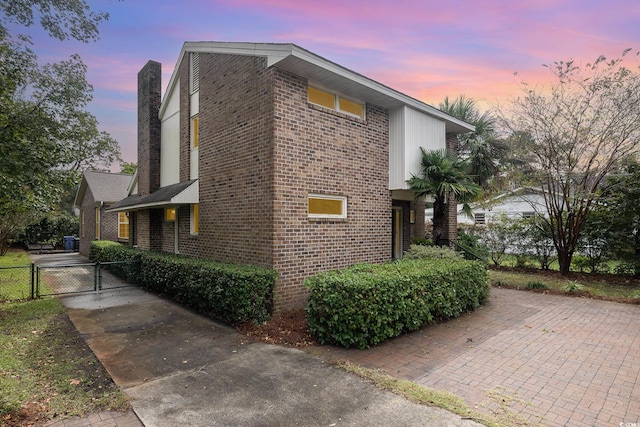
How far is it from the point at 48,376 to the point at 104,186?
19.2 m

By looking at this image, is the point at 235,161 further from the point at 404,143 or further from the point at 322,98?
the point at 404,143

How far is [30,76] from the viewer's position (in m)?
8.77

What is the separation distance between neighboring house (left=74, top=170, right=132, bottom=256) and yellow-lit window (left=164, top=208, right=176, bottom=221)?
21.4 ft

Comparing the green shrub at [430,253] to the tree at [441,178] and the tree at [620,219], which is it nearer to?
the tree at [441,178]

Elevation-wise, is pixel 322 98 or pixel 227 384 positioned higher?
pixel 322 98

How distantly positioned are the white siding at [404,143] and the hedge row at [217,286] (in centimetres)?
504

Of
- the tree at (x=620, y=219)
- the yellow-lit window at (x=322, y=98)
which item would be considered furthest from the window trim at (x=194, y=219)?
the tree at (x=620, y=219)

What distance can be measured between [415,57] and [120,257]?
39.6 ft

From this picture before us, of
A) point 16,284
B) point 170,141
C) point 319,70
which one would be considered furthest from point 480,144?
point 16,284

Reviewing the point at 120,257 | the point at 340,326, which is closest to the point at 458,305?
the point at 340,326

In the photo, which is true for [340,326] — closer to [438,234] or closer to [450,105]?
[438,234]

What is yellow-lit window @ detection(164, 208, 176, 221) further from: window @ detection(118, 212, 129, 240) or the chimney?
window @ detection(118, 212, 129, 240)

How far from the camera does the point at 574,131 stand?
442 inches

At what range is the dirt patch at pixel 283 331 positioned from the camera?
18.9ft
